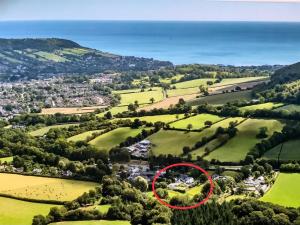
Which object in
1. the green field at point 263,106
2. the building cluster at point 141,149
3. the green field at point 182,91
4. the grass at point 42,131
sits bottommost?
the grass at point 42,131

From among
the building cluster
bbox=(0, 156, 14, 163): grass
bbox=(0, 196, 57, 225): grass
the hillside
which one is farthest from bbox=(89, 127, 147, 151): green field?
the hillside

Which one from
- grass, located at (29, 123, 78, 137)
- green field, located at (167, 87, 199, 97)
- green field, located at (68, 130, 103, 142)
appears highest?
green field, located at (167, 87, 199, 97)

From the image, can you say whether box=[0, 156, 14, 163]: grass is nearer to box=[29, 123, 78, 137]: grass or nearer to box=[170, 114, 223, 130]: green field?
box=[29, 123, 78, 137]: grass

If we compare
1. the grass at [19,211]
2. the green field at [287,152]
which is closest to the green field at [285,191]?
the green field at [287,152]

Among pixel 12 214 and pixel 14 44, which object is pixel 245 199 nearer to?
pixel 12 214

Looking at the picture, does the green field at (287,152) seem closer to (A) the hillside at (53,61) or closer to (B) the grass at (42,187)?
(B) the grass at (42,187)

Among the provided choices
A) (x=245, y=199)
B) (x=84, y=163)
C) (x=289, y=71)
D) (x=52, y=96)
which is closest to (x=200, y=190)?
(x=245, y=199)
